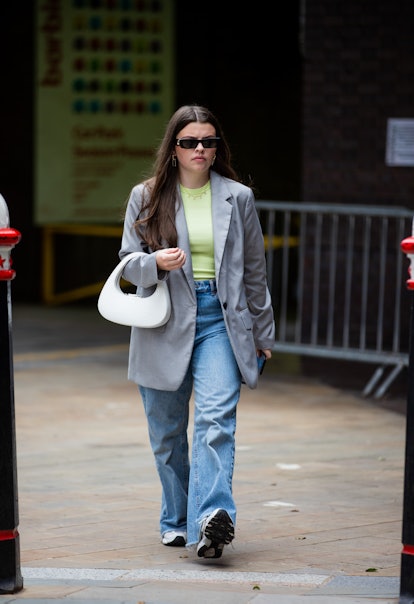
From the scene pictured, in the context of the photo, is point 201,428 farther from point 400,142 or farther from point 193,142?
point 400,142

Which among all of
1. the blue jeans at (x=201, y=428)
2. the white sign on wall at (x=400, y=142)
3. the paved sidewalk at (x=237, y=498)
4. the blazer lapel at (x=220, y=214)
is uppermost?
the blazer lapel at (x=220, y=214)

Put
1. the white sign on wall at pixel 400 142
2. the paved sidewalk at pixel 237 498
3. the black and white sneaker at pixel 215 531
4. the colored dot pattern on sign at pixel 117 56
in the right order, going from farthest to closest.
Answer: the colored dot pattern on sign at pixel 117 56
the white sign on wall at pixel 400 142
the black and white sneaker at pixel 215 531
the paved sidewalk at pixel 237 498

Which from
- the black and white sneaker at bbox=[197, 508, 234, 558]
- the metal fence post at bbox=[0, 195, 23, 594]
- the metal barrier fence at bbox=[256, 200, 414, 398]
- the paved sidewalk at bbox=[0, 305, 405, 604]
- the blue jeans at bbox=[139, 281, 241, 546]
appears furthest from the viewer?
the metal barrier fence at bbox=[256, 200, 414, 398]

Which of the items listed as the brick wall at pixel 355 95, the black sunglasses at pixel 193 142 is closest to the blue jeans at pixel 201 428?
the black sunglasses at pixel 193 142

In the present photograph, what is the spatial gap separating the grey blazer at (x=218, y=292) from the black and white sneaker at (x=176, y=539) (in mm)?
681

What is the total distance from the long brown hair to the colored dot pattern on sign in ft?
33.4

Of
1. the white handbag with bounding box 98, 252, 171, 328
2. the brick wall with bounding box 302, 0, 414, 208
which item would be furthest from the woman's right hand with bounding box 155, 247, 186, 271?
the brick wall with bounding box 302, 0, 414, 208

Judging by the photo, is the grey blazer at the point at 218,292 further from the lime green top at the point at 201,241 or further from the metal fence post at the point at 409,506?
the metal fence post at the point at 409,506

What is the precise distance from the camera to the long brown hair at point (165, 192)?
6035mm

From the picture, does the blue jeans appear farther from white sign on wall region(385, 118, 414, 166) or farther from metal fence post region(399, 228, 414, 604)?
white sign on wall region(385, 118, 414, 166)

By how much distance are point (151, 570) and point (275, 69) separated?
12381mm

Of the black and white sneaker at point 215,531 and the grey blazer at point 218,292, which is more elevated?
the grey blazer at point 218,292

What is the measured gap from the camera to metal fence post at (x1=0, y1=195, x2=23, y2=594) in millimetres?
5336

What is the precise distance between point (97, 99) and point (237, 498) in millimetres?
9713
